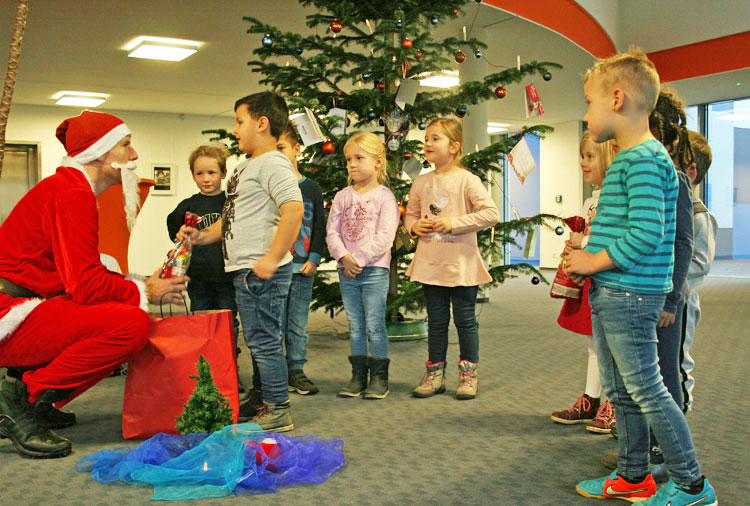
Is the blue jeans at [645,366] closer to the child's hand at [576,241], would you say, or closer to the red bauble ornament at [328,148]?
the child's hand at [576,241]

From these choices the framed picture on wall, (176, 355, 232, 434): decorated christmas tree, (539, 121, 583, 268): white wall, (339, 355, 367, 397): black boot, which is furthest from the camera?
(539, 121, 583, 268): white wall

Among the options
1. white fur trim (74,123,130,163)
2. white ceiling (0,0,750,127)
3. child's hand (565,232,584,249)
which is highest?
white ceiling (0,0,750,127)

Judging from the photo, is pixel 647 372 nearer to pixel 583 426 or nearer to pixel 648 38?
pixel 583 426

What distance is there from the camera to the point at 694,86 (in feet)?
31.5

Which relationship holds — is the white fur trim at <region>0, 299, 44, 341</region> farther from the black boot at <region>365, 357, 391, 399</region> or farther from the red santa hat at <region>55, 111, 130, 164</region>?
the black boot at <region>365, 357, 391, 399</region>

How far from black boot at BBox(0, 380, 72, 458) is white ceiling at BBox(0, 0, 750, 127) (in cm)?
337

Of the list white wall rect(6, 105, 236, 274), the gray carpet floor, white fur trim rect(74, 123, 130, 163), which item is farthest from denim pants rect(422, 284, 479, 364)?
white wall rect(6, 105, 236, 274)

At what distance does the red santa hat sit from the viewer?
240cm

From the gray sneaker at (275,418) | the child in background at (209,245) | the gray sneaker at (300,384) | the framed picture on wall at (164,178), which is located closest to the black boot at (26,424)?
the gray sneaker at (275,418)

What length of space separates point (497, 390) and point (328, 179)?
1756mm

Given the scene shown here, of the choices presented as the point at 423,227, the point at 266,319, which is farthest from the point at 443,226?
the point at 266,319

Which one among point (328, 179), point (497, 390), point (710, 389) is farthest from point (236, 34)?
point (710, 389)

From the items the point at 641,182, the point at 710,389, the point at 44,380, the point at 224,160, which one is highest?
the point at 224,160

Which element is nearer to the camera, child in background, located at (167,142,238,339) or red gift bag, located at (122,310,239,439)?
red gift bag, located at (122,310,239,439)
